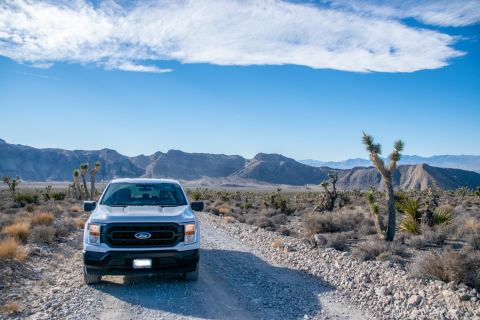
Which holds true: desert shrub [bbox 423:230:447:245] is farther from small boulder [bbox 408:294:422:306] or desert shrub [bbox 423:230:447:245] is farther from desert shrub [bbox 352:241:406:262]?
small boulder [bbox 408:294:422:306]

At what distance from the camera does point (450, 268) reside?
551cm

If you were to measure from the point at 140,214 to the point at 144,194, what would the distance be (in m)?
1.57

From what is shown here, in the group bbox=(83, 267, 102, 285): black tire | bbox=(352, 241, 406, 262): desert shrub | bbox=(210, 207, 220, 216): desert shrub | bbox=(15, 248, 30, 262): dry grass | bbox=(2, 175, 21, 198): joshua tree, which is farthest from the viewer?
bbox=(2, 175, 21, 198): joshua tree

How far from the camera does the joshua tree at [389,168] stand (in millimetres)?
10445

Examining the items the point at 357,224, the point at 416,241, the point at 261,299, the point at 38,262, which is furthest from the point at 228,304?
the point at 357,224

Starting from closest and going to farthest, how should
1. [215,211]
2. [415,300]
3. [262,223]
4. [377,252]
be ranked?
[415,300] → [377,252] → [262,223] → [215,211]

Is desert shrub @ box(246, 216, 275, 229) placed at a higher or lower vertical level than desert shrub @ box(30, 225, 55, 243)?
lower

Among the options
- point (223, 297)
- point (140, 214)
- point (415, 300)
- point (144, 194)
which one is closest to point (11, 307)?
point (140, 214)

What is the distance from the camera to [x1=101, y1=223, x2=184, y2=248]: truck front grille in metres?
5.70

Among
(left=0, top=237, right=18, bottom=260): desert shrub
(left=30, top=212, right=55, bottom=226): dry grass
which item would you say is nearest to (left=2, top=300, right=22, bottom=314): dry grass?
(left=0, top=237, right=18, bottom=260): desert shrub

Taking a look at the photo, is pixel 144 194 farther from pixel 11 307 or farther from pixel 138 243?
pixel 11 307

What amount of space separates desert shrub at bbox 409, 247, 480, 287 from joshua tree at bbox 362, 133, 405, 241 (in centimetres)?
449

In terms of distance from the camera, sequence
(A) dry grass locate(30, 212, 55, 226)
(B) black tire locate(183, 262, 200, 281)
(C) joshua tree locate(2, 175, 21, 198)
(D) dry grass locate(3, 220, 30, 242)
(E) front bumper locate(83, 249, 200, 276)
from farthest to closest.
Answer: (C) joshua tree locate(2, 175, 21, 198) → (A) dry grass locate(30, 212, 55, 226) → (D) dry grass locate(3, 220, 30, 242) → (B) black tire locate(183, 262, 200, 281) → (E) front bumper locate(83, 249, 200, 276)

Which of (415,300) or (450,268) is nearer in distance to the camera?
(415,300)
